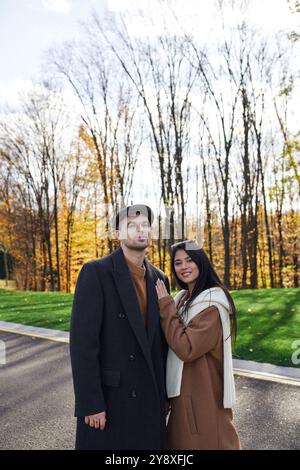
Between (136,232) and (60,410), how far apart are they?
2895 mm

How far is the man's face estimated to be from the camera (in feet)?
7.98

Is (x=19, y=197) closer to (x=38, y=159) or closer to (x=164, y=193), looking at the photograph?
(x=38, y=159)

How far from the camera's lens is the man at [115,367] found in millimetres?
2191

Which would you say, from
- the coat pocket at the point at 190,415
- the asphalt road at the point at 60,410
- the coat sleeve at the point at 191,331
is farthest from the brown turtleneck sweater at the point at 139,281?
the asphalt road at the point at 60,410

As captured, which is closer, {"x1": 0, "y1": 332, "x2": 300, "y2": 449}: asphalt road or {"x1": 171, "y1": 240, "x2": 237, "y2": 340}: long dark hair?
{"x1": 171, "y1": 240, "x2": 237, "y2": 340}: long dark hair

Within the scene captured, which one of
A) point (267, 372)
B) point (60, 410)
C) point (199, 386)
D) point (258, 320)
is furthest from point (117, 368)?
point (258, 320)

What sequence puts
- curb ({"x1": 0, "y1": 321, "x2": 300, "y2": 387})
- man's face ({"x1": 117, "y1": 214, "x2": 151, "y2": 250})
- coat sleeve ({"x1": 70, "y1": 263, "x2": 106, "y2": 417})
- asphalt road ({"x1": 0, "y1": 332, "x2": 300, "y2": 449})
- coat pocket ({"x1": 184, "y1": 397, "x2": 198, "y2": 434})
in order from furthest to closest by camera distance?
1. curb ({"x1": 0, "y1": 321, "x2": 300, "y2": 387})
2. asphalt road ({"x1": 0, "y1": 332, "x2": 300, "y2": 449})
3. man's face ({"x1": 117, "y1": 214, "x2": 151, "y2": 250})
4. coat pocket ({"x1": 184, "y1": 397, "x2": 198, "y2": 434})
5. coat sleeve ({"x1": 70, "y1": 263, "x2": 106, "y2": 417})

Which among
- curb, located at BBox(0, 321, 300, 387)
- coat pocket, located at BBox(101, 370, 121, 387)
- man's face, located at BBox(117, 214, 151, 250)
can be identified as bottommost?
curb, located at BBox(0, 321, 300, 387)

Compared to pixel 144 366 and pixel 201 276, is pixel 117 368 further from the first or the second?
pixel 201 276

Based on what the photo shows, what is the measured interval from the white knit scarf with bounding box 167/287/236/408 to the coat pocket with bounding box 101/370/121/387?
0.35m

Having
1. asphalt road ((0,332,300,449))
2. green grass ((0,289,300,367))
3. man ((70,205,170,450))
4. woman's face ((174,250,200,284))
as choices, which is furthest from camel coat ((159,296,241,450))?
green grass ((0,289,300,367))

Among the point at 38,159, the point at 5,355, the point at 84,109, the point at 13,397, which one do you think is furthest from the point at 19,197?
the point at 13,397

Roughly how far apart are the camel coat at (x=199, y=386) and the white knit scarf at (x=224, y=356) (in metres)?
0.03

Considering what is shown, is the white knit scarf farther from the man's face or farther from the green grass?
the green grass
